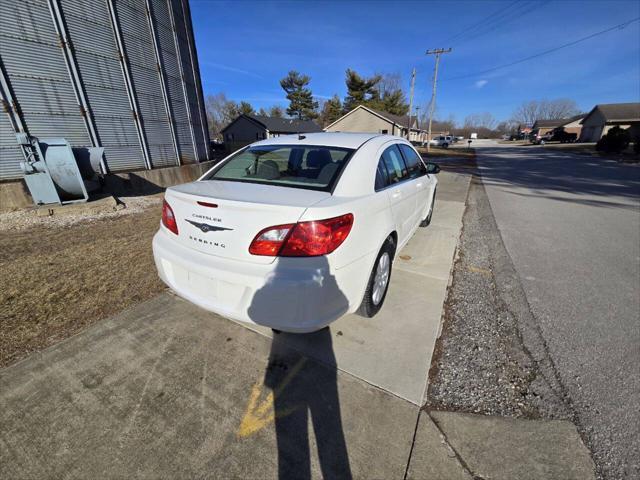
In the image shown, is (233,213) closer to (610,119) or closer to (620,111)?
(610,119)

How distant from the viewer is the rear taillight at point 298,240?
178 centimetres

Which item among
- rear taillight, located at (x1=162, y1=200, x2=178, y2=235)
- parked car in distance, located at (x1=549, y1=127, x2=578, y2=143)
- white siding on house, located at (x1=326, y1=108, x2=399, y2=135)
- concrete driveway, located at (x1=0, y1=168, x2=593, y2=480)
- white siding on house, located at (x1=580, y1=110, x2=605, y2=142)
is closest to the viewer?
concrete driveway, located at (x1=0, y1=168, x2=593, y2=480)

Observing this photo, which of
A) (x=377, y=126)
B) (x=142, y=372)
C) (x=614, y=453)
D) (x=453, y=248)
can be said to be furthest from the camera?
(x=377, y=126)

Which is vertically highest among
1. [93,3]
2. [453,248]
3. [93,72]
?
[93,3]

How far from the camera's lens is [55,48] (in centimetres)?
705

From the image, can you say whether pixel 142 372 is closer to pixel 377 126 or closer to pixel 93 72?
pixel 93 72

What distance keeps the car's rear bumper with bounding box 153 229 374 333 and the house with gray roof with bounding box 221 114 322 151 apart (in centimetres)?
4145

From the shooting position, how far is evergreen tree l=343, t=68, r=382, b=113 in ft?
170

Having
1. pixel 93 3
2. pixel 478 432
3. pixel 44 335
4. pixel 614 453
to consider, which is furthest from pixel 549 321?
pixel 93 3

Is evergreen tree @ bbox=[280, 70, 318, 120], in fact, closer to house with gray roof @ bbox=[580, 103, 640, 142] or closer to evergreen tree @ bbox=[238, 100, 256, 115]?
evergreen tree @ bbox=[238, 100, 256, 115]

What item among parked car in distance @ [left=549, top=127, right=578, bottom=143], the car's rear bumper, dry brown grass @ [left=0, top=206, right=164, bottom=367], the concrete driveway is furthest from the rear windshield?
parked car in distance @ [left=549, top=127, right=578, bottom=143]

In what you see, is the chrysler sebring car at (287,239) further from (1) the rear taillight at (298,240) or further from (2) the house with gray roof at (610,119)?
(2) the house with gray roof at (610,119)

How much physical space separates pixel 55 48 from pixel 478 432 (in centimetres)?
1092

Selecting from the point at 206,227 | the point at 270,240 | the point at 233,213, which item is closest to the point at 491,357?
the point at 270,240
